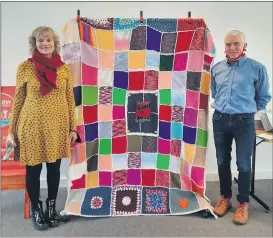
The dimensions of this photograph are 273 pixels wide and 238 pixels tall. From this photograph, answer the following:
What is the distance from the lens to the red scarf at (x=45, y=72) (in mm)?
1843

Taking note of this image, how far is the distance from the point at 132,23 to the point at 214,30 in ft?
3.10

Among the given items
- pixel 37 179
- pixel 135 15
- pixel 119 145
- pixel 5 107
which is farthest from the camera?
pixel 135 15

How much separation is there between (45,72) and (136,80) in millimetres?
666

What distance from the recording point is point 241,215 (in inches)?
82.4

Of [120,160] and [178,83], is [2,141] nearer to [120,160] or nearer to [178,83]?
[120,160]

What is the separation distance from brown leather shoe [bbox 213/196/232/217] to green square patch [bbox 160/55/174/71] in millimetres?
1017

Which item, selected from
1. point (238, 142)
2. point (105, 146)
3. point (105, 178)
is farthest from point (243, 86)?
point (105, 178)

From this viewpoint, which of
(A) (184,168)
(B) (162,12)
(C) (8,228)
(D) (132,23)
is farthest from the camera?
(B) (162,12)

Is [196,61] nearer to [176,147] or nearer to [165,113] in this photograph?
[165,113]

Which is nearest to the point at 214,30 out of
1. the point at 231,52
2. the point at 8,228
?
the point at 231,52

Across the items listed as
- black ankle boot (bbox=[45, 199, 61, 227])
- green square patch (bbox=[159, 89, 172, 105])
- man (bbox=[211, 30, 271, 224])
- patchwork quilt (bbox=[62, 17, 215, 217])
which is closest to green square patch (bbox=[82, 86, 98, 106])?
patchwork quilt (bbox=[62, 17, 215, 217])

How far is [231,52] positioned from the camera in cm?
203

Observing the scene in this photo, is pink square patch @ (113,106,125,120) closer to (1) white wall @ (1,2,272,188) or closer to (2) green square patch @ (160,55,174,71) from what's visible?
(2) green square patch @ (160,55,174,71)

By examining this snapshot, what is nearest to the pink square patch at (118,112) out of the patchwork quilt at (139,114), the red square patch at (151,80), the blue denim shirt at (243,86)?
Result: the patchwork quilt at (139,114)
